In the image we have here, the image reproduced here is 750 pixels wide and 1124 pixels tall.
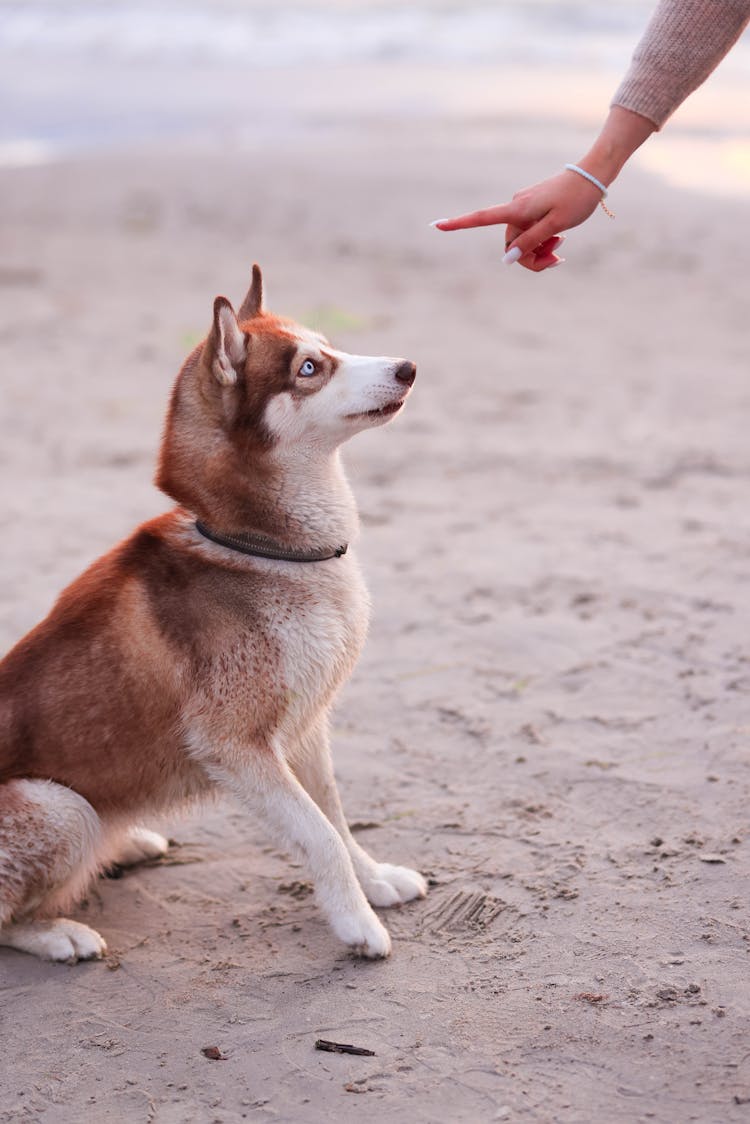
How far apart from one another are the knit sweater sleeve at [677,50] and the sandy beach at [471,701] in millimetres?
1886

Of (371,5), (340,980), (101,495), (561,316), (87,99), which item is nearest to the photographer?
(340,980)

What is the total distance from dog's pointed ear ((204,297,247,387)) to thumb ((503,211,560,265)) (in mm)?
676

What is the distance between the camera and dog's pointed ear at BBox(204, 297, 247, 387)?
2.99 m

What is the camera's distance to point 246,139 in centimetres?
1420

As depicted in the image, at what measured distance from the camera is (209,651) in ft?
10.1

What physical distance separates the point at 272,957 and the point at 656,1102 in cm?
107

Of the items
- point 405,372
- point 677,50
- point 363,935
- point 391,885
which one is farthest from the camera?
point 391,885

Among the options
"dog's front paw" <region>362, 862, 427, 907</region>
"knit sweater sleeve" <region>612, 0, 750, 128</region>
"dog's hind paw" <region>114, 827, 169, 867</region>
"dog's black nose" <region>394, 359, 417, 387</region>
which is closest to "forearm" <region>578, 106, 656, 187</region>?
"knit sweater sleeve" <region>612, 0, 750, 128</region>

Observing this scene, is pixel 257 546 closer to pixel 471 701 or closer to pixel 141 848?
pixel 141 848

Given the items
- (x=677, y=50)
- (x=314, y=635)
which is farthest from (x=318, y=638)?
(x=677, y=50)

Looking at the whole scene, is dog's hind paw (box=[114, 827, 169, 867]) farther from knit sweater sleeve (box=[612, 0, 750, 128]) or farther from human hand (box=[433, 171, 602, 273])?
knit sweater sleeve (box=[612, 0, 750, 128])

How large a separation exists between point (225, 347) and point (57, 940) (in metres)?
1.54

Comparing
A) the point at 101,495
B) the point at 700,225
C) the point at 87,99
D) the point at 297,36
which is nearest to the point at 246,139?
the point at 87,99

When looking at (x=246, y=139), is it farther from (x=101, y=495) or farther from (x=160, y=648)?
(x=160, y=648)
